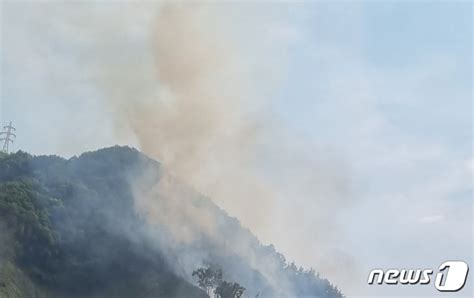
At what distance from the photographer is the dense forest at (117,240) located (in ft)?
430

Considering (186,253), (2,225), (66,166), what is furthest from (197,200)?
(2,225)

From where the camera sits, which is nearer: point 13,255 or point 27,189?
point 13,255

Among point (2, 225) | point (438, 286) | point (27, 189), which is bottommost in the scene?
point (438, 286)

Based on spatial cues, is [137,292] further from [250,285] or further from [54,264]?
[250,285]

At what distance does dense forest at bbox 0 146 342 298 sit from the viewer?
430ft

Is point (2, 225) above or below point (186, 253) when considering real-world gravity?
below

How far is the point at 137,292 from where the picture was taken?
137875 millimetres

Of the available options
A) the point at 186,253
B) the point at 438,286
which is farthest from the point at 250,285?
the point at 438,286

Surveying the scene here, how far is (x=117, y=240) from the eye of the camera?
482 ft

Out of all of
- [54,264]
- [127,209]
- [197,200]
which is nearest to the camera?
[54,264]

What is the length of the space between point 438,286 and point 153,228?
12466 cm

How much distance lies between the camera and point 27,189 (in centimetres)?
14025

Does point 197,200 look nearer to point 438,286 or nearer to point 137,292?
point 137,292

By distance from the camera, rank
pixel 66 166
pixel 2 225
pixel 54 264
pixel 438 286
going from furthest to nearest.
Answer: pixel 66 166, pixel 54 264, pixel 2 225, pixel 438 286
